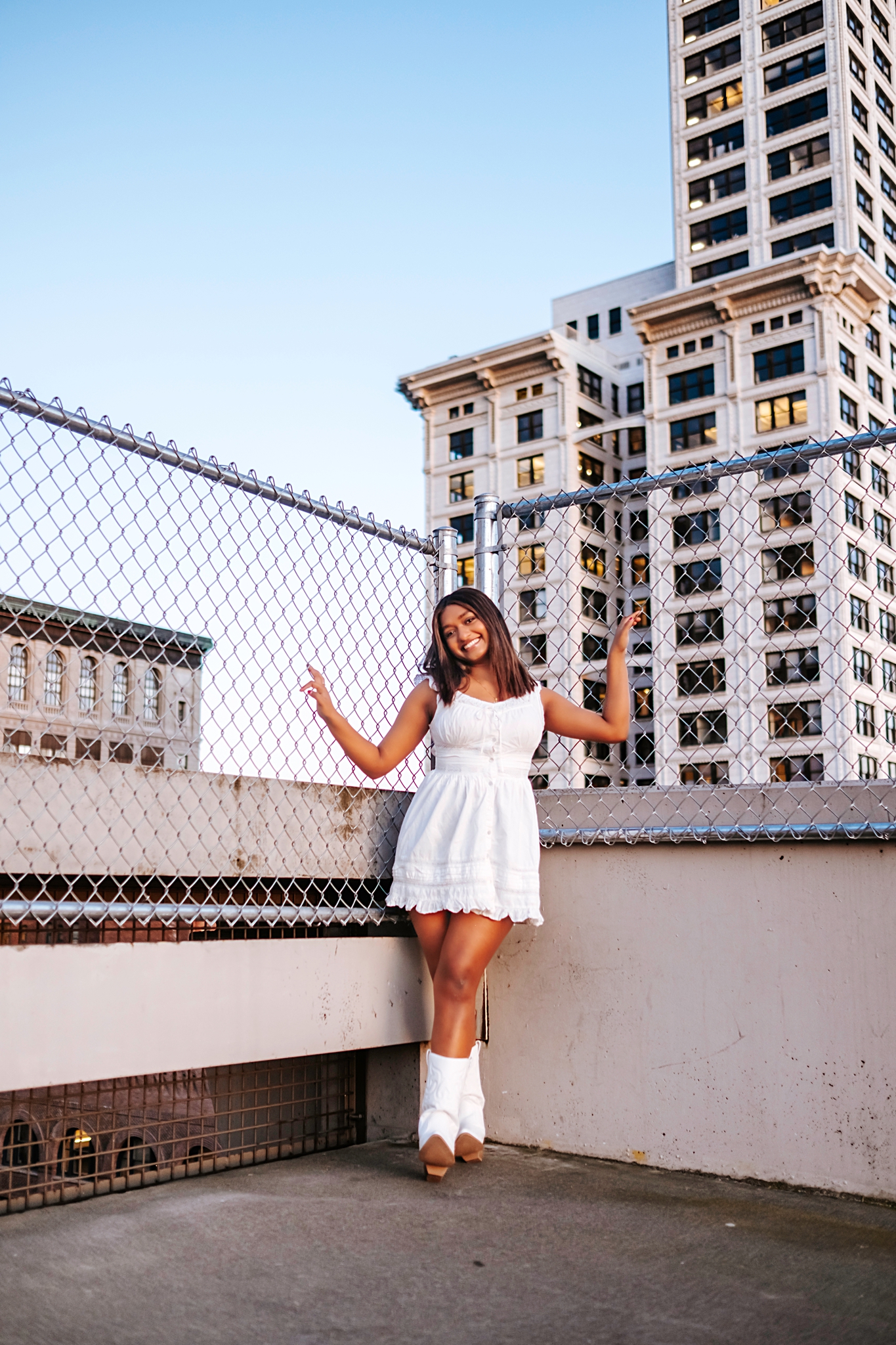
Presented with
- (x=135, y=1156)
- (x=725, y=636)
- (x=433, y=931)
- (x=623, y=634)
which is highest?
(x=725, y=636)

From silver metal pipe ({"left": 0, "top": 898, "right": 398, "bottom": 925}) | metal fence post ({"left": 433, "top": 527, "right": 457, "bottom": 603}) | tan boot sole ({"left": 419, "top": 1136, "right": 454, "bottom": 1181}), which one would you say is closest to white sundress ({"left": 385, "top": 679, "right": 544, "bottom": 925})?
silver metal pipe ({"left": 0, "top": 898, "right": 398, "bottom": 925})

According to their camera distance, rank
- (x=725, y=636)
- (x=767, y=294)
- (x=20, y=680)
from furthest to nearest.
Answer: (x=767, y=294), (x=725, y=636), (x=20, y=680)

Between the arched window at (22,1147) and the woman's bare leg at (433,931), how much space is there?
4.29 feet

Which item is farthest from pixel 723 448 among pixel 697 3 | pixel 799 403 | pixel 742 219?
pixel 697 3

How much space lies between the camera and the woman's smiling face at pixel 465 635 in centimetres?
386

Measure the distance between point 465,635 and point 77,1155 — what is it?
202 centimetres

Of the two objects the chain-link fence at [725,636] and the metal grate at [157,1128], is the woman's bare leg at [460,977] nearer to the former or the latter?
the chain-link fence at [725,636]

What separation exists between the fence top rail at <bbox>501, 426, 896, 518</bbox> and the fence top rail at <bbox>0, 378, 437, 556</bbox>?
48cm

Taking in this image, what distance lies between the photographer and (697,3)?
2159 inches

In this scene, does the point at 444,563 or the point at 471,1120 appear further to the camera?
the point at 444,563

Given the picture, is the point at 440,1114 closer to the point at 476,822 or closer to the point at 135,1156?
the point at 476,822

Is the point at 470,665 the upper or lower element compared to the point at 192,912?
upper

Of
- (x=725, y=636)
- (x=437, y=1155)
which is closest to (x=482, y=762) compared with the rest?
(x=437, y=1155)

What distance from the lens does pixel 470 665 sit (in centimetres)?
387
